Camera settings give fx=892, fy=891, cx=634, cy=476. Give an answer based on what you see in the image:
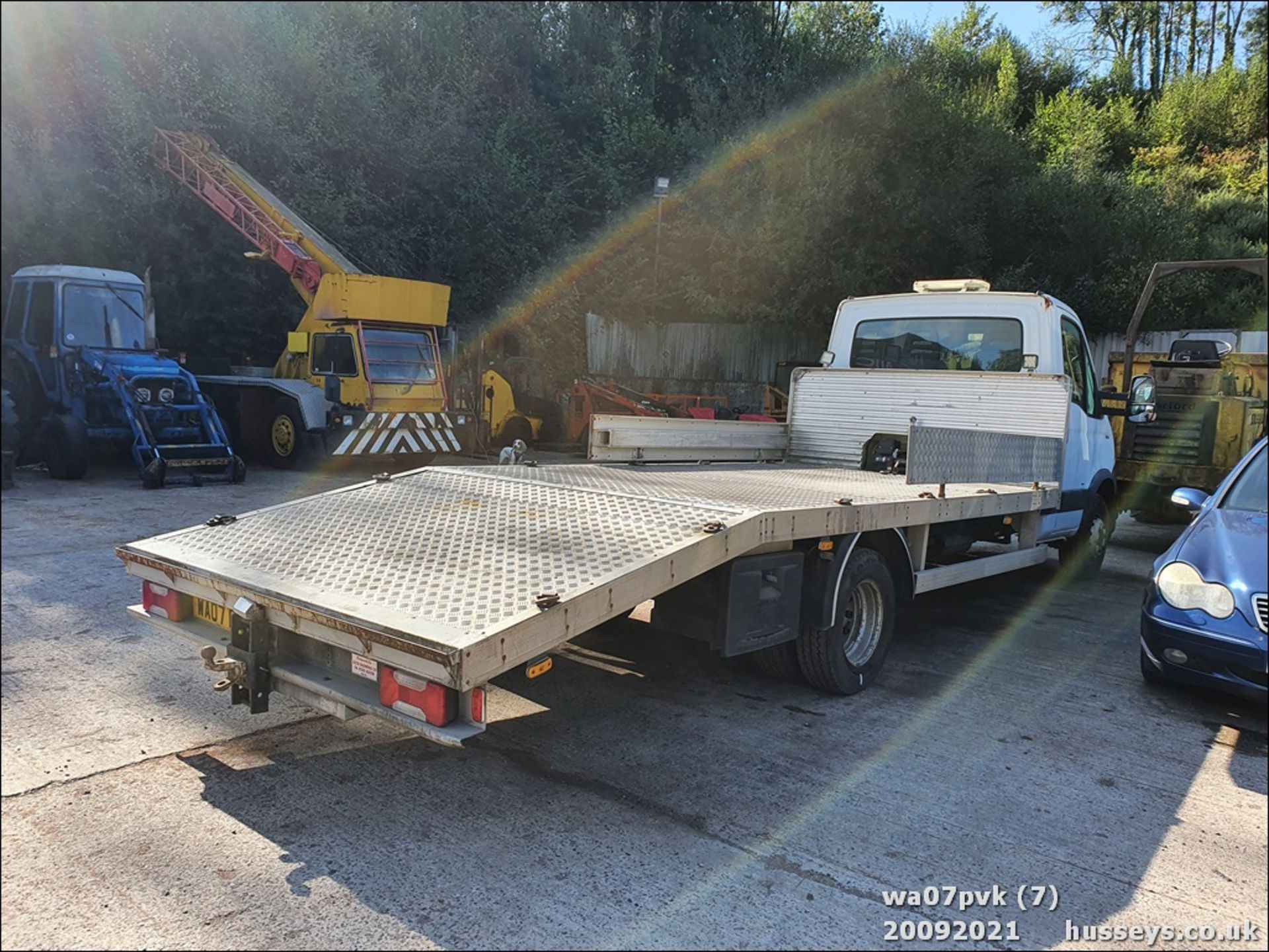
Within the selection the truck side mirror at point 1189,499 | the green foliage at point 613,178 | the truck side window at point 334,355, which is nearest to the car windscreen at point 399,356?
the truck side window at point 334,355

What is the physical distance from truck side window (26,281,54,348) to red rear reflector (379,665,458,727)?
9.19 metres

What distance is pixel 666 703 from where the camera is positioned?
15.1 ft

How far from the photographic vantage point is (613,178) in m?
19.4

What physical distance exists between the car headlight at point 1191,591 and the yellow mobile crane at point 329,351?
10417mm

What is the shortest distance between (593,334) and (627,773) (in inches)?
616

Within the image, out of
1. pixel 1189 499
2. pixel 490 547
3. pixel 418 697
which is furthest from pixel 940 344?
pixel 418 697

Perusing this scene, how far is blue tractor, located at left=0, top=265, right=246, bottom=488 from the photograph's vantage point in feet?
33.9

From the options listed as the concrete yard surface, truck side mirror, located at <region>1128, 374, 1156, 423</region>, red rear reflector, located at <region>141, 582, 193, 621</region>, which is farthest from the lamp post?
red rear reflector, located at <region>141, 582, 193, 621</region>

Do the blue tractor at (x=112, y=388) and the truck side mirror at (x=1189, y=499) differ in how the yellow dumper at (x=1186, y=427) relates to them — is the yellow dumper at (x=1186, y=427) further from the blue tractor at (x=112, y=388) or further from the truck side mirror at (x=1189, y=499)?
the blue tractor at (x=112, y=388)

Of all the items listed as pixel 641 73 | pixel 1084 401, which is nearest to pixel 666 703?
pixel 1084 401

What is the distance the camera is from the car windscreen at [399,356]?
42.5 feet

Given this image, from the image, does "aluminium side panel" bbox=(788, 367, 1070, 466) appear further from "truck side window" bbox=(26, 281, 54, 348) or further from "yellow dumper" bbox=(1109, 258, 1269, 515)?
"truck side window" bbox=(26, 281, 54, 348)

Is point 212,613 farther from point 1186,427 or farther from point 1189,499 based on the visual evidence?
point 1186,427

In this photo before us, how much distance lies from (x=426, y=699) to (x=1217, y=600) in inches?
150
